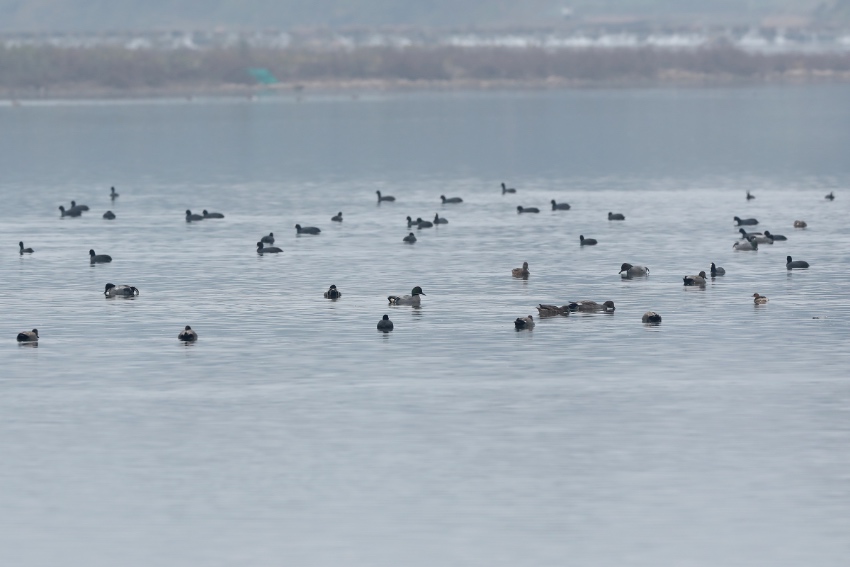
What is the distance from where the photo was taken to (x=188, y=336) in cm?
3925

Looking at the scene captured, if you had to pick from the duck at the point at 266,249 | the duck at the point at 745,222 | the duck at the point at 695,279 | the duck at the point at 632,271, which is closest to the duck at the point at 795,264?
the duck at the point at 632,271

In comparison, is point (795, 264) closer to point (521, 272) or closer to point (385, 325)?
point (521, 272)

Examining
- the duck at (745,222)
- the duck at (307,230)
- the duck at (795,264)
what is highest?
the duck at (745,222)

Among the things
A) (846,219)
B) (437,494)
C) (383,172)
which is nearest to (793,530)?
(437,494)

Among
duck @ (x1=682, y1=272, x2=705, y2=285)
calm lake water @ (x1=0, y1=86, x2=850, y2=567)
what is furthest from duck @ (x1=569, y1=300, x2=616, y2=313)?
duck @ (x1=682, y1=272, x2=705, y2=285)

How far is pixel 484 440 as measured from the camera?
30.5 meters

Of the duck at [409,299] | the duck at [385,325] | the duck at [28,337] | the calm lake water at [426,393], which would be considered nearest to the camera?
the calm lake water at [426,393]

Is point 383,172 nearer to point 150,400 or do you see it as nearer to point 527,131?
point 527,131

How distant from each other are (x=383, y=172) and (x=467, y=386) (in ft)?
222

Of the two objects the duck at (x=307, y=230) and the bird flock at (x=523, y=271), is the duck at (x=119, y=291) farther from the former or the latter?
the duck at (x=307, y=230)

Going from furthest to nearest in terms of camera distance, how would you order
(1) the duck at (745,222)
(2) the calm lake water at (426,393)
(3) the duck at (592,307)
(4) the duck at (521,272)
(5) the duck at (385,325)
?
(1) the duck at (745,222) → (4) the duck at (521,272) → (3) the duck at (592,307) → (5) the duck at (385,325) → (2) the calm lake water at (426,393)

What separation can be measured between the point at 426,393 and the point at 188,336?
7.26 m

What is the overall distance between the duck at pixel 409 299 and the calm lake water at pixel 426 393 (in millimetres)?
443

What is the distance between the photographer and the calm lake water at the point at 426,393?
25.5 m
